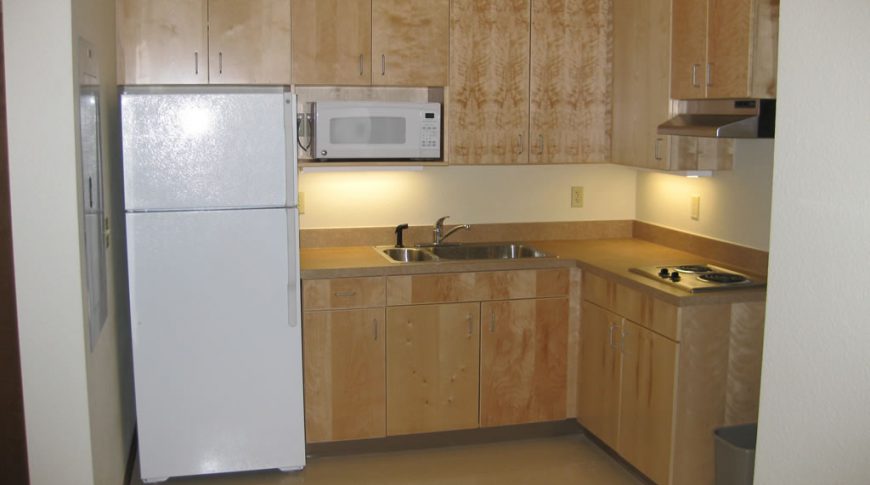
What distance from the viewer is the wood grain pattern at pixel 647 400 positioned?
11.2ft

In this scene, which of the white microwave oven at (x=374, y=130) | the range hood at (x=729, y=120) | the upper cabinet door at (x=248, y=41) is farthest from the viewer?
the white microwave oven at (x=374, y=130)

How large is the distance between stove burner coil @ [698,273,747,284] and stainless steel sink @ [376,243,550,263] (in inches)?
32.9

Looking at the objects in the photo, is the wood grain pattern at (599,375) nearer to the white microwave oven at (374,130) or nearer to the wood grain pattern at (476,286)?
the wood grain pattern at (476,286)

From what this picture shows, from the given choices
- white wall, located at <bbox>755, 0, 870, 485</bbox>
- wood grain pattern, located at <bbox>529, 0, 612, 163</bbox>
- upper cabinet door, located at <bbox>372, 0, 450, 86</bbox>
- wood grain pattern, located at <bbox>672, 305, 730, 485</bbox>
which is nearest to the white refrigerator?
upper cabinet door, located at <bbox>372, 0, 450, 86</bbox>

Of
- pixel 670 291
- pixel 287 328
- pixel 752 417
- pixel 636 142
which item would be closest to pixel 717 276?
pixel 670 291

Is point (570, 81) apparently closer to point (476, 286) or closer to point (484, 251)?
point (484, 251)

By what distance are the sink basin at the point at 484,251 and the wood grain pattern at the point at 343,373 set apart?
0.65 metres

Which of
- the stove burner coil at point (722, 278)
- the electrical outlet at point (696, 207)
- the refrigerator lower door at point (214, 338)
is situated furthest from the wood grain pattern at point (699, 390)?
the refrigerator lower door at point (214, 338)

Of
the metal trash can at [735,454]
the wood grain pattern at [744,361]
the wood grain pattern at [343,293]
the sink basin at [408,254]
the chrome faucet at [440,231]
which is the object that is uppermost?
the chrome faucet at [440,231]

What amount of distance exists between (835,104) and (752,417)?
1893mm

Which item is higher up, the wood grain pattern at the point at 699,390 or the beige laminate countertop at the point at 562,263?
the beige laminate countertop at the point at 562,263

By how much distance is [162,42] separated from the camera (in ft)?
12.7

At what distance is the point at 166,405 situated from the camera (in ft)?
12.1

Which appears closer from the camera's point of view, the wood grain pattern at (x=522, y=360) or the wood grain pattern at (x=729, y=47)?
the wood grain pattern at (x=729, y=47)
